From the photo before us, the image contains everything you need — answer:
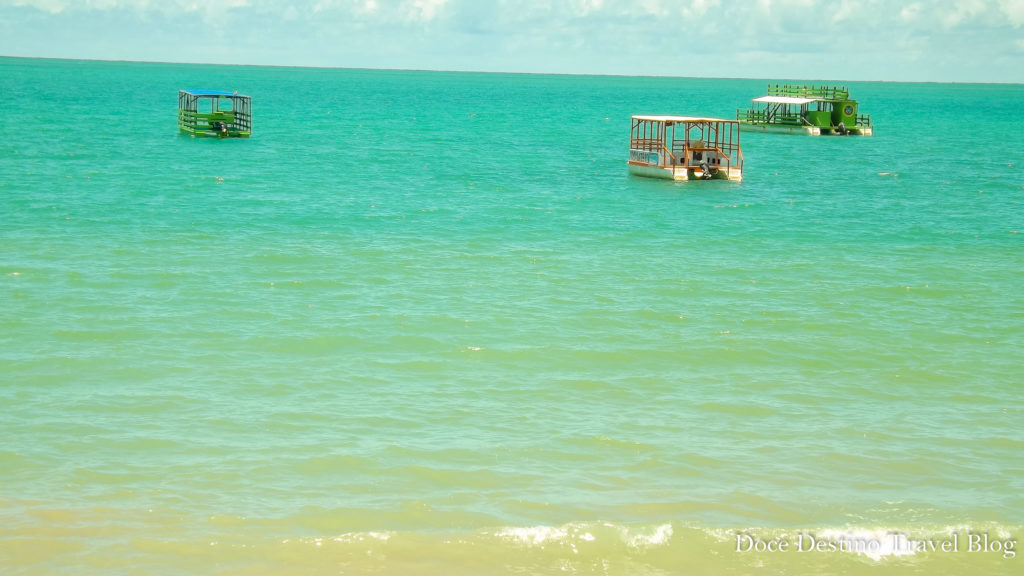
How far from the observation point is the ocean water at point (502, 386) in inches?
412

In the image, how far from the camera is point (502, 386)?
53.5 feet

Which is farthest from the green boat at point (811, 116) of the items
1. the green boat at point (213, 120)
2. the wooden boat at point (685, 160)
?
the green boat at point (213, 120)

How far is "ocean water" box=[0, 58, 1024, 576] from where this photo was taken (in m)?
10.5

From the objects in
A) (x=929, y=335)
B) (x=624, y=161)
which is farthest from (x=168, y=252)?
(x=624, y=161)

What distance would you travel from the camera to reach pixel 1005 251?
100 ft

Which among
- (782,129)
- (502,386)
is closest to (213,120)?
(782,129)

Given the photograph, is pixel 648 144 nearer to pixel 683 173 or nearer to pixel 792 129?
pixel 683 173

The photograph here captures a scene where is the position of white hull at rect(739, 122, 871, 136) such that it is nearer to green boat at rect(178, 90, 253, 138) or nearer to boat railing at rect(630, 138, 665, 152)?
boat railing at rect(630, 138, 665, 152)

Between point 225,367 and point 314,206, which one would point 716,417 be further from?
point 314,206

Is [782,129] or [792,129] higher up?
[782,129]

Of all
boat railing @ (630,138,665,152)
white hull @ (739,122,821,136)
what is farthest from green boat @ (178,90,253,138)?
white hull @ (739,122,821,136)

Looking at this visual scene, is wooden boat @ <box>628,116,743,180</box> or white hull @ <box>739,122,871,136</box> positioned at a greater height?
white hull @ <box>739,122,871,136</box>

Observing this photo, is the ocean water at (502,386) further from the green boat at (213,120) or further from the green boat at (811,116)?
the green boat at (811,116)

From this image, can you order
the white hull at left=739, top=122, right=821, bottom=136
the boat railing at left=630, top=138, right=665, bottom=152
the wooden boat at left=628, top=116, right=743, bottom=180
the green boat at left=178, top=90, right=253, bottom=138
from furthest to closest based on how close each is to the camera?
the white hull at left=739, top=122, right=821, bottom=136 → the green boat at left=178, top=90, right=253, bottom=138 → the boat railing at left=630, top=138, right=665, bottom=152 → the wooden boat at left=628, top=116, right=743, bottom=180
